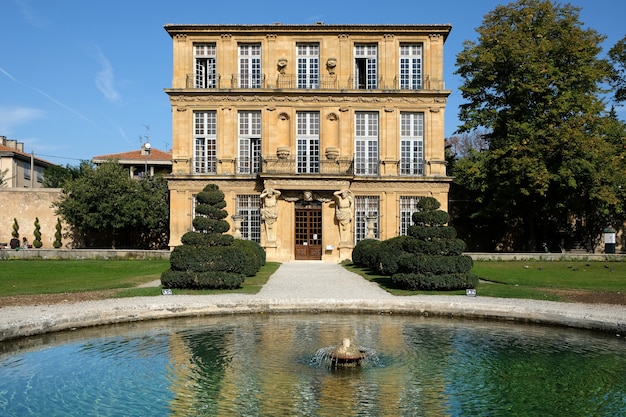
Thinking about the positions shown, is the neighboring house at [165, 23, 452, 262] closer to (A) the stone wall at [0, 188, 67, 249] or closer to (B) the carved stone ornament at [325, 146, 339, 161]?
(B) the carved stone ornament at [325, 146, 339, 161]

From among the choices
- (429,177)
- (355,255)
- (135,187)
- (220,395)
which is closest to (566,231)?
(429,177)

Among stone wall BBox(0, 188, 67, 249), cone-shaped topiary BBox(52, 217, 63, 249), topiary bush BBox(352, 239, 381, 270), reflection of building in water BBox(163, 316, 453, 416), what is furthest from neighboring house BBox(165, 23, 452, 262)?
reflection of building in water BBox(163, 316, 453, 416)


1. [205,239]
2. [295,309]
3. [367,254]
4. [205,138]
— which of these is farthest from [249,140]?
[295,309]

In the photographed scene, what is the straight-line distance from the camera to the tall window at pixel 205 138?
34656 mm

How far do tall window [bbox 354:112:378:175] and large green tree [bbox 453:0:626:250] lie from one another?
4.95m

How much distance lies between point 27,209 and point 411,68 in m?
26.6

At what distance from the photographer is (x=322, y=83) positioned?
34.8 meters

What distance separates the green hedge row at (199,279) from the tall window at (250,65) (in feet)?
64.7

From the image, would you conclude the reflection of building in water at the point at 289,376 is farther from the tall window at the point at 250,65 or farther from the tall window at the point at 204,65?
the tall window at the point at 204,65

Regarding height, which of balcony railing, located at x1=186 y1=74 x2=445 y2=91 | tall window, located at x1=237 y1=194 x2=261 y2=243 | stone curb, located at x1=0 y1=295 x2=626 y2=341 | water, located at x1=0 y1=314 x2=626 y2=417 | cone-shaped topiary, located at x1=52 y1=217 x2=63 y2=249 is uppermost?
balcony railing, located at x1=186 y1=74 x2=445 y2=91

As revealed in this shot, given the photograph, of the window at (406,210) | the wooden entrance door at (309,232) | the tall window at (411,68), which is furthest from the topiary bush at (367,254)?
the tall window at (411,68)

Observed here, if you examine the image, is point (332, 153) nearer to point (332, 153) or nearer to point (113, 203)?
point (332, 153)

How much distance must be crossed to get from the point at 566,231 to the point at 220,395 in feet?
116

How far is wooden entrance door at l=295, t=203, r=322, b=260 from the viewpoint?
33.4m
